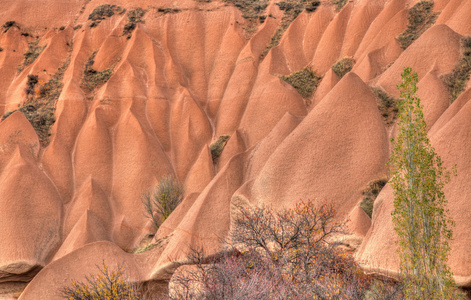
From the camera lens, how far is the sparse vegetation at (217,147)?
36688 millimetres

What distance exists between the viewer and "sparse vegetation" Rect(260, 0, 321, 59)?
145 feet

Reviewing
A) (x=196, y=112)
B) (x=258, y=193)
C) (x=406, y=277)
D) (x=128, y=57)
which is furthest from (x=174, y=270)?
(x=128, y=57)

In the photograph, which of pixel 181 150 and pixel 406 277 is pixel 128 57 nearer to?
pixel 181 150

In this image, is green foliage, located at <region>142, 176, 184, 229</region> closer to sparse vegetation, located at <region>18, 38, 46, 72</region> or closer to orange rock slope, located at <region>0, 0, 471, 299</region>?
orange rock slope, located at <region>0, 0, 471, 299</region>

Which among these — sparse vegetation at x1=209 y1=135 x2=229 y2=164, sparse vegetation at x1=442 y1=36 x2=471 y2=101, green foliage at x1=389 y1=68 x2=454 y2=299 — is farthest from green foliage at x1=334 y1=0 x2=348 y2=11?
green foliage at x1=389 y1=68 x2=454 y2=299

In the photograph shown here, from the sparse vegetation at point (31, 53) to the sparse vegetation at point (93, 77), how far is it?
22.5 ft

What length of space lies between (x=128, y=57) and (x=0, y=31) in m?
15.7

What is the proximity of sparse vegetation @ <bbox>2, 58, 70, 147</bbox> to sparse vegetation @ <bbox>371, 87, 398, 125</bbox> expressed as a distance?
84.5 feet

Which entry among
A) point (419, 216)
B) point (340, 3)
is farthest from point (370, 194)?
point (340, 3)

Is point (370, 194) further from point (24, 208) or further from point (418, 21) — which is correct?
point (24, 208)

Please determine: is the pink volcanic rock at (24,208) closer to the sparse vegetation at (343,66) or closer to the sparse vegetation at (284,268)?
the sparse vegetation at (284,268)

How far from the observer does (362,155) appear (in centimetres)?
2458

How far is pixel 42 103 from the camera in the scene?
42062 mm

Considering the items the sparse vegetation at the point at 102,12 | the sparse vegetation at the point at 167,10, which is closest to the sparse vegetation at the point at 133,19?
the sparse vegetation at the point at 102,12
